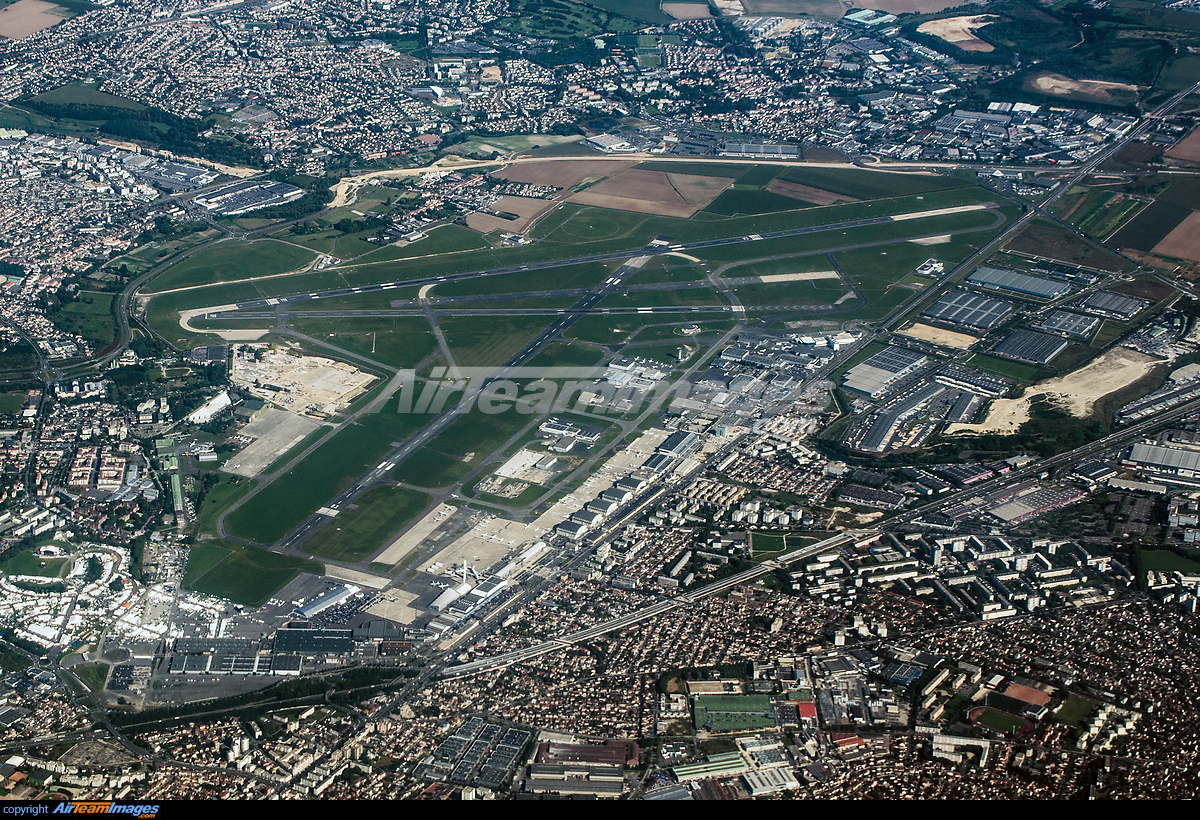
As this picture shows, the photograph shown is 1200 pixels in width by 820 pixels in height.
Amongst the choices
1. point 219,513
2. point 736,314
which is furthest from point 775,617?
point 736,314

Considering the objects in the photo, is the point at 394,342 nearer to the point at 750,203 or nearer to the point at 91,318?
the point at 91,318

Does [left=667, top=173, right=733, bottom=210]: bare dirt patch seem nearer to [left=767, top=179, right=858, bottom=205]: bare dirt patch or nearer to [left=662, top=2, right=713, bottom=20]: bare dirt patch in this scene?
[left=767, top=179, right=858, bottom=205]: bare dirt patch

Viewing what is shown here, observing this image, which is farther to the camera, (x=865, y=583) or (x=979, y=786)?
(x=865, y=583)

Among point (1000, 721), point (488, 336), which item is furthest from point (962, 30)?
point (1000, 721)

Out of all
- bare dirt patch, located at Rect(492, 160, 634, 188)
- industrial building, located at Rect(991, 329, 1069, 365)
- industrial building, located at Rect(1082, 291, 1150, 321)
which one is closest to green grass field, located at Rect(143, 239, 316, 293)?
bare dirt patch, located at Rect(492, 160, 634, 188)

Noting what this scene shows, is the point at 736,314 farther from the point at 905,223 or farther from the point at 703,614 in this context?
the point at 703,614
